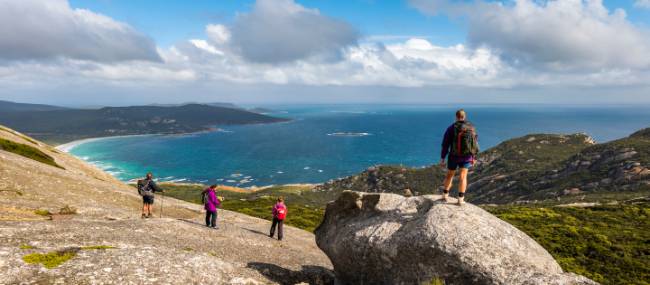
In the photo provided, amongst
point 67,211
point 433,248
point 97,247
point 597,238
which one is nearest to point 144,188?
point 67,211

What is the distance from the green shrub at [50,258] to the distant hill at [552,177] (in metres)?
108

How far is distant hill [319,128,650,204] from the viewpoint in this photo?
351 feet

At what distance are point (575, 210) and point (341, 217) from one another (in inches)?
2564

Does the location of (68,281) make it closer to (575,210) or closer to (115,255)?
(115,255)

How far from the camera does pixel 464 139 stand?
16250 millimetres

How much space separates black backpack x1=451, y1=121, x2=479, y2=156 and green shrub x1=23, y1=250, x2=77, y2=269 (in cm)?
1837

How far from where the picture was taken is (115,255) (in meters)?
15.8

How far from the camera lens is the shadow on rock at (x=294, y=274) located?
19.3 m

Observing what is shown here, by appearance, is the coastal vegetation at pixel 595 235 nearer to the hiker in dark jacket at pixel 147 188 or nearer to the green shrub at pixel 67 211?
the hiker in dark jacket at pixel 147 188

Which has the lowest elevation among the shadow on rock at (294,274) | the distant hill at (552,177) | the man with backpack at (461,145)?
the distant hill at (552,177)

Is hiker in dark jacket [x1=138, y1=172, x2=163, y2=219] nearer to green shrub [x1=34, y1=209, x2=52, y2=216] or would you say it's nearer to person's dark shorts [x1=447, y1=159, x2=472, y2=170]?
green shrub [x1=34, y1=209, x2=52, y2=216]

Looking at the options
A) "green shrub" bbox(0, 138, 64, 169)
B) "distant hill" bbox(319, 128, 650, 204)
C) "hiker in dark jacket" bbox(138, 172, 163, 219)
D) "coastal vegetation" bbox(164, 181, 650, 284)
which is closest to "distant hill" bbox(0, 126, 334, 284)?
"hiker in dark jacket" bbox(138, 172, 163, 219)

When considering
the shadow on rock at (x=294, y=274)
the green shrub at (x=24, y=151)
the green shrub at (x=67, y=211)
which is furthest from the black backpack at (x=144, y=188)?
the green shrub at (x=24, y=151)

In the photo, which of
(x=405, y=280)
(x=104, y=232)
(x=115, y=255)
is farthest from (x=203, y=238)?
A: (x=405, y=280)
